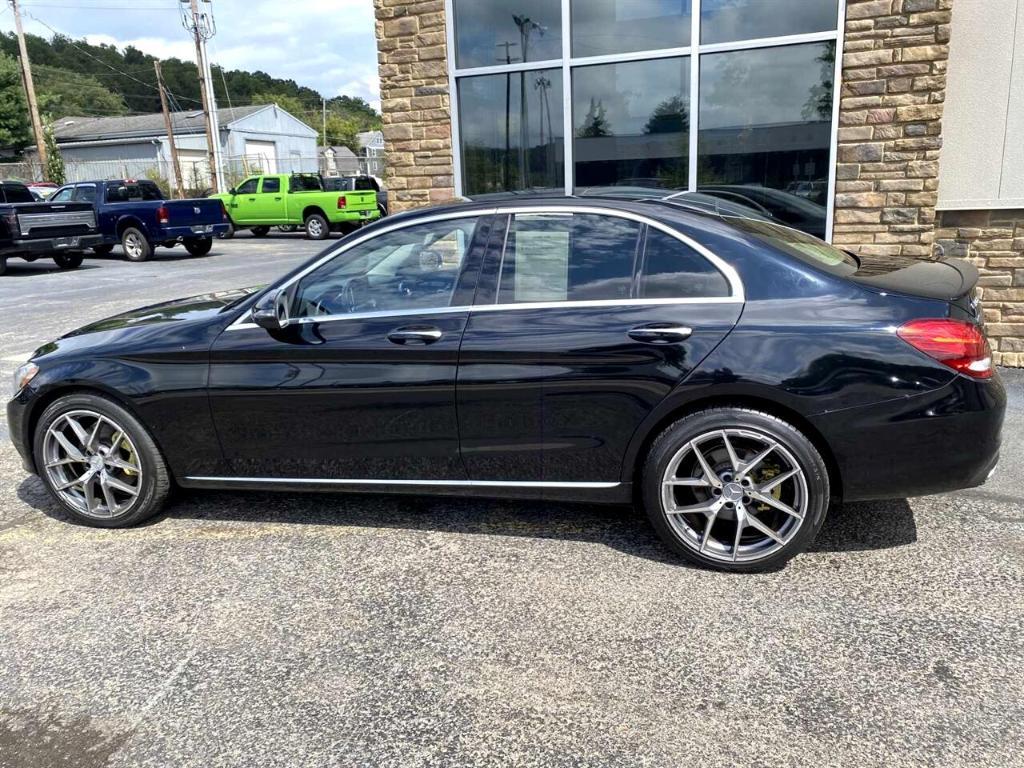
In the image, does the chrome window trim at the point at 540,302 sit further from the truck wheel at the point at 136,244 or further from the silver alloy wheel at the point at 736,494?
the truck wheel at the point at 136,244

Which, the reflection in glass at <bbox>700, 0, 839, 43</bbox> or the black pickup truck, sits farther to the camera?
the black pickup truck

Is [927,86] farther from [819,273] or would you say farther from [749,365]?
[749,365]

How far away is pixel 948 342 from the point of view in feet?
10.4

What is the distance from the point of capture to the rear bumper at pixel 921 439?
318cm

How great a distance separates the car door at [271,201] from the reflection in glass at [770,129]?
18.6 meters

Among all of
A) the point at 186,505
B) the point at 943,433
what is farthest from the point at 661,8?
the point at 186,505

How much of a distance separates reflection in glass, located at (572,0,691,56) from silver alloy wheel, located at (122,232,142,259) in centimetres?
1422

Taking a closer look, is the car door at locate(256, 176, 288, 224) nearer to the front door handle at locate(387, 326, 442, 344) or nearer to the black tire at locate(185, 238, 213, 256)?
the black tire at locate(185, 238, 213, 256)

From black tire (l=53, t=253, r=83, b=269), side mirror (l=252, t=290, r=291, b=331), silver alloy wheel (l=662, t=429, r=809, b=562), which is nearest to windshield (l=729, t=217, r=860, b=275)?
silver alloy wheel (l=662, t=429, r=809, b=562)

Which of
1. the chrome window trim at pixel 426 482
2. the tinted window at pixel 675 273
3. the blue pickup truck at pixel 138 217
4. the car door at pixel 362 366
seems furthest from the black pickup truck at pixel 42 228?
the tinted window at pixel 675 273

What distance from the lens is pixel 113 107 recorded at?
7688cm

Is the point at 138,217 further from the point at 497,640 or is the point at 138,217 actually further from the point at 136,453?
the point at 497,640

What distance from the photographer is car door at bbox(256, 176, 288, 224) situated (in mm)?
23516

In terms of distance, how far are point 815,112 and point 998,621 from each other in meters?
5.00
